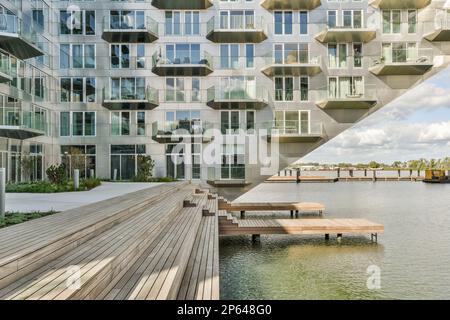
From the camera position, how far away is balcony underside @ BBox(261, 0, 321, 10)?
90.0 ft

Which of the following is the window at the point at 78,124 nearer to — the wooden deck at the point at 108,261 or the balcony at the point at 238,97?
the balcony at the point at 238,97

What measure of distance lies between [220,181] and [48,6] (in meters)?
16.4

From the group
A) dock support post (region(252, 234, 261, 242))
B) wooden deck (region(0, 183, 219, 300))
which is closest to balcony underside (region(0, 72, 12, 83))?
dock support post (region(252, 234, 261, 242))

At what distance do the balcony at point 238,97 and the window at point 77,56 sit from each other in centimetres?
864

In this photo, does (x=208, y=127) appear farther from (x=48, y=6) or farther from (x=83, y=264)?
(x=83, y=264)

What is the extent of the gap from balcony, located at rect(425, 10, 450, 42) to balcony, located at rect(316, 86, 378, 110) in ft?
18.2

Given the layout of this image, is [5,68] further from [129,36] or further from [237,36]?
[237,36]

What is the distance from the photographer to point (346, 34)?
90.1ft

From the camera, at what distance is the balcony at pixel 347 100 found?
87.4 feet

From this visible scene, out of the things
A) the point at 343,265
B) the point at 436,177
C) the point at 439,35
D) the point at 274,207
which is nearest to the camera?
the point at 343,265

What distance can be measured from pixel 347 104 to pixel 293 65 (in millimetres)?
4396

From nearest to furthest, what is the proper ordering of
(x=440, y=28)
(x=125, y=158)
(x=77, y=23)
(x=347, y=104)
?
(x=440, y=28) → (x=347, y=104) → (x=77, y=23) → (x=125, y=158)

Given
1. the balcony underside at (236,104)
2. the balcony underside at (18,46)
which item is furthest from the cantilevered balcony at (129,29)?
the balcony underside at (236,104)

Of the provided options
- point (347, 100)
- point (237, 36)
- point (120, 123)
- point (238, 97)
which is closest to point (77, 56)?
point (120, 123)
